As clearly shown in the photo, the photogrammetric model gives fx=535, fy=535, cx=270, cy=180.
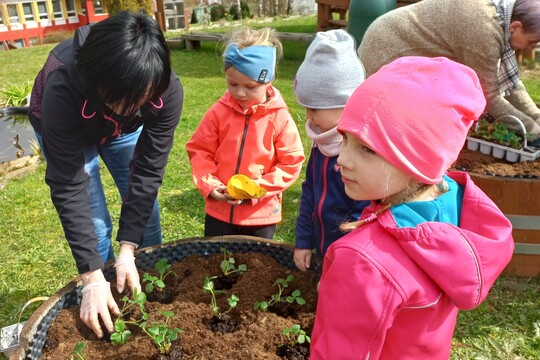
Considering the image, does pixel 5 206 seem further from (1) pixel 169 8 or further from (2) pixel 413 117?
(1) pixel 169 8

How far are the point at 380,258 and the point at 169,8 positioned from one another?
1463 centimetres

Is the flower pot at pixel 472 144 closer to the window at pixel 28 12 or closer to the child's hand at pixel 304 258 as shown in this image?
the child's hand at pixel 304 258

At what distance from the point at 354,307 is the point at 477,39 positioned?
208 centimetres

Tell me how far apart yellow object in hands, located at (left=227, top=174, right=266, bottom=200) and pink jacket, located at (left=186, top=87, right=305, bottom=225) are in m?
0.09

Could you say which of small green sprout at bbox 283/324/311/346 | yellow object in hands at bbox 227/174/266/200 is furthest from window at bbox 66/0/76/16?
small green sprout at bbox 283/324/311/346

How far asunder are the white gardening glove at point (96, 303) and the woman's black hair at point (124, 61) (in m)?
0.61

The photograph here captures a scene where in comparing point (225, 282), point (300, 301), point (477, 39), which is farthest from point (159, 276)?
point (477, 39)

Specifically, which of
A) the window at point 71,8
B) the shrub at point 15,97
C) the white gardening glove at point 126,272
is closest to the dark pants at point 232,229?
the white gardening glove at point 126,272

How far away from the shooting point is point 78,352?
1660 millimetres

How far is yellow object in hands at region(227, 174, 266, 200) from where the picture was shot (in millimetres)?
2262

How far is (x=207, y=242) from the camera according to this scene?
2211mm

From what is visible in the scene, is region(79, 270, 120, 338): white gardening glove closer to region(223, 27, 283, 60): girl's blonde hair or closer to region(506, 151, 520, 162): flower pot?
region(223, 27, 283, 60): girl's blonde hair

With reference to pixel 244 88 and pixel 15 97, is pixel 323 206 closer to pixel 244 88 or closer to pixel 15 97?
pixel 244 88

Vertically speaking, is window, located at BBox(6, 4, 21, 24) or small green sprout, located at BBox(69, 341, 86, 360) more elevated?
window, located at BBox(6, 4, 21, 24)
